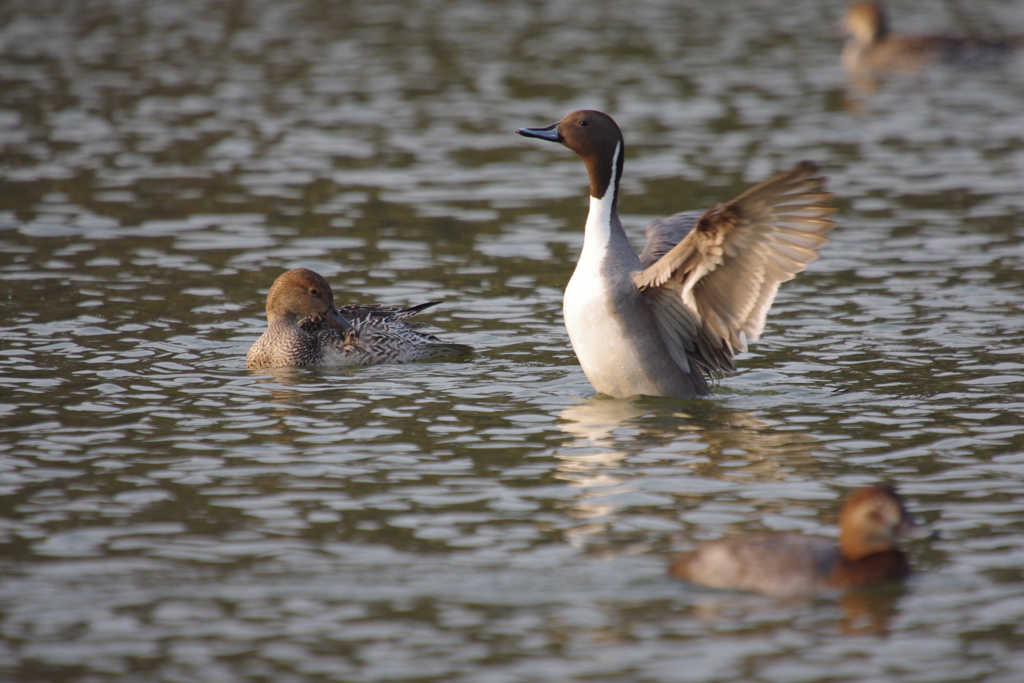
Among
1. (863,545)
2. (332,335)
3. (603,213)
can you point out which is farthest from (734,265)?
(332,335)

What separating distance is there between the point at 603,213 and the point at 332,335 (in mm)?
2656

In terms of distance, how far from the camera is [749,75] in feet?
75.0

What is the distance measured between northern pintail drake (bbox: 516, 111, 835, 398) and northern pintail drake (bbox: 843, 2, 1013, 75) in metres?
15.5

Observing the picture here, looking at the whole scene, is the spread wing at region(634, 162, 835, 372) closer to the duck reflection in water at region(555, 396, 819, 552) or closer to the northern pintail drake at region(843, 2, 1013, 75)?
the duck reflection in water at region(555, 396, 819, 552)

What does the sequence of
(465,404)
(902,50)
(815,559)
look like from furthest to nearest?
(902,50)
(465,404)
(815,559)

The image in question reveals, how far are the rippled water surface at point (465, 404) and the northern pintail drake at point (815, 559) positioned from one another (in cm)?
10

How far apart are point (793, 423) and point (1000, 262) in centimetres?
495

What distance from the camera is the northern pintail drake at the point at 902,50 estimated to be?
23.5 metres

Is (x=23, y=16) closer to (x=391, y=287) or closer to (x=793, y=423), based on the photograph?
(x=391, y=287)

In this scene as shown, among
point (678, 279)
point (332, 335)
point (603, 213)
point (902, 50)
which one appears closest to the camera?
point (678, 279)

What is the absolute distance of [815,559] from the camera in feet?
20.5

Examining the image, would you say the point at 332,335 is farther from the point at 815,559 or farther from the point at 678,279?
the point at 815,559

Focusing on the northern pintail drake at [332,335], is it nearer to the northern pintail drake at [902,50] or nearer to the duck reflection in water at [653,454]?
the duck reflection in water at [653,454]

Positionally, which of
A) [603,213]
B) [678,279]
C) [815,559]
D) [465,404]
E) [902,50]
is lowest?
[815,559]
